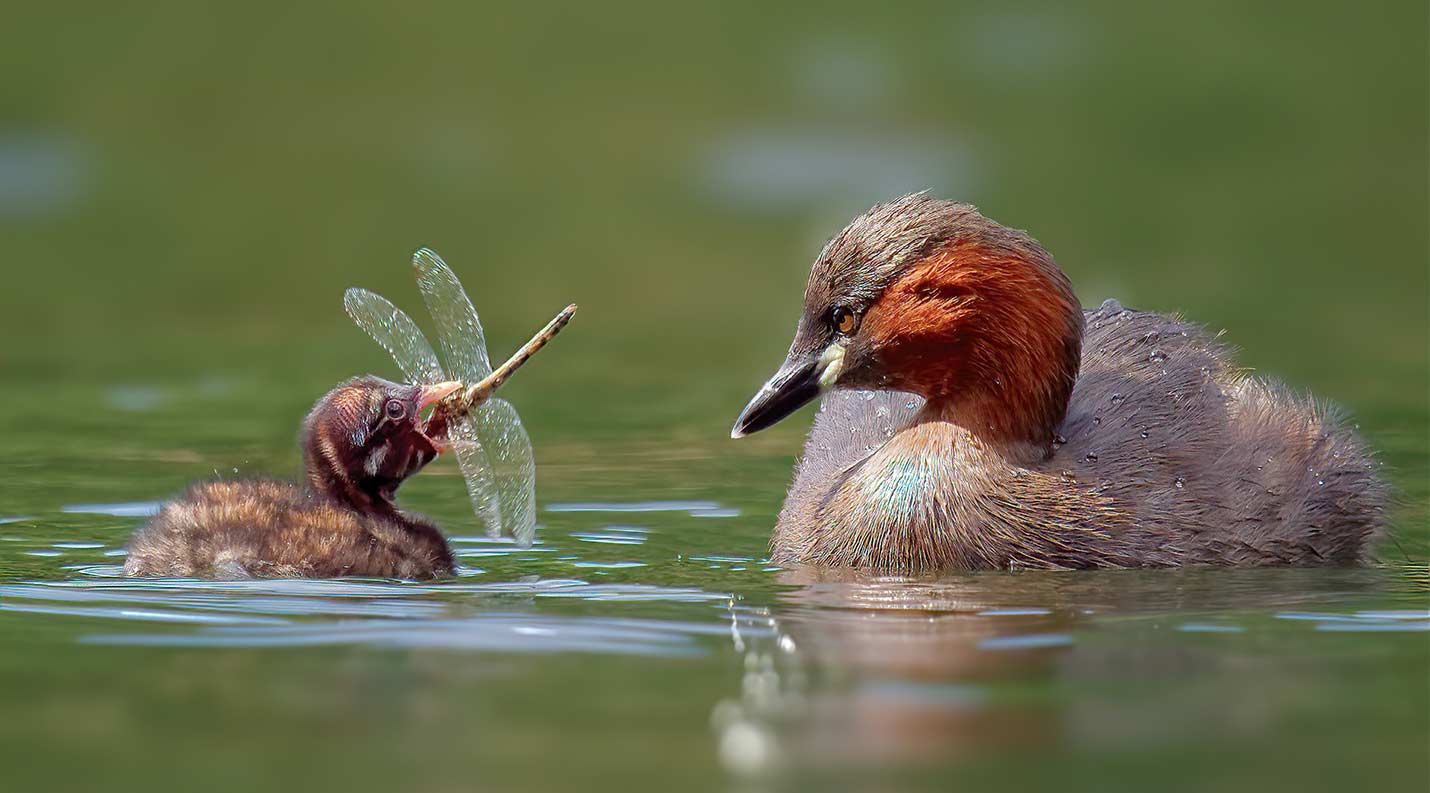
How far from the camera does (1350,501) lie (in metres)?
10.3

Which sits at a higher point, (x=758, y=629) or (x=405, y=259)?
(x=405, y=259)

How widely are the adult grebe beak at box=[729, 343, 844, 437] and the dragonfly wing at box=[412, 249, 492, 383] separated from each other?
113 centimetres

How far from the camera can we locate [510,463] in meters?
9.80

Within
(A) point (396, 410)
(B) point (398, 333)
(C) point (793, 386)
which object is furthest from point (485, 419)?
(C) point (793, 386)

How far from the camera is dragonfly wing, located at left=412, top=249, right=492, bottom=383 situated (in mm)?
10008

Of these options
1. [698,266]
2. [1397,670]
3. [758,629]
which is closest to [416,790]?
[758,629]

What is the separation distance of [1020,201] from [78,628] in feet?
53.4

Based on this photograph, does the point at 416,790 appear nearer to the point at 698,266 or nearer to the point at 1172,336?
the point at 1172,336

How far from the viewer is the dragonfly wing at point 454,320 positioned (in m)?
Answer: 10.0

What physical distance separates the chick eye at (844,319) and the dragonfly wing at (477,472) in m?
1.53

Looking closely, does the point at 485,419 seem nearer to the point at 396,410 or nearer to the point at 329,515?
the point at 396,410

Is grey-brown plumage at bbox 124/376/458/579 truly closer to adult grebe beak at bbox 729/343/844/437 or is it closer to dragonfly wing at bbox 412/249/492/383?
dragonfly wing at bbox 412/249/492/383

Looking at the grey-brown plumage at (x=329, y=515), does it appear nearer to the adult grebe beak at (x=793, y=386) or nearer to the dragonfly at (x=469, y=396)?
the dragonfly at (x=469, y=396)

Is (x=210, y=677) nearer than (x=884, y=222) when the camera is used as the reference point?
Yes
